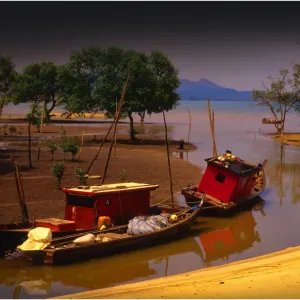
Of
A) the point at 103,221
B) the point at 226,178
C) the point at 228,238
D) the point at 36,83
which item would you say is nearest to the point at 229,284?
the point at 103,221

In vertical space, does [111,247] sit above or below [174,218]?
below

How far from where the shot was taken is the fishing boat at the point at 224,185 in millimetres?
16047

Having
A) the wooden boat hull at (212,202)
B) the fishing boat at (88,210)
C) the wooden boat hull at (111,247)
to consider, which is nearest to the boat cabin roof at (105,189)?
the fishing boat at (88,210)

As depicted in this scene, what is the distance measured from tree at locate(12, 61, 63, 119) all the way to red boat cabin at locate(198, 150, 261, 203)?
4073 centimetres

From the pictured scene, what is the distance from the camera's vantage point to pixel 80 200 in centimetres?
1238

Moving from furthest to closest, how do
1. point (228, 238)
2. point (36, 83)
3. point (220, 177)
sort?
1. point (36, 83)
2. point (220, 177)
3. point (228, 238)

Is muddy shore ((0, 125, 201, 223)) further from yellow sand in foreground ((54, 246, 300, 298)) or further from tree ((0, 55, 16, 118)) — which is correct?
tree ((0, 55, 16, 118))

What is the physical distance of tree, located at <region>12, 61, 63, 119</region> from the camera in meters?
55.5

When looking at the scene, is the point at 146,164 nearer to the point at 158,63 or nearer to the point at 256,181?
the point at 256,181

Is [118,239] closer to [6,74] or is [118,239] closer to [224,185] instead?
[224,185]

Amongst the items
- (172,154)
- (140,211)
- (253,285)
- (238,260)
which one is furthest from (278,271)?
(172,154)

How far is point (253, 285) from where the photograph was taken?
27.5 ft

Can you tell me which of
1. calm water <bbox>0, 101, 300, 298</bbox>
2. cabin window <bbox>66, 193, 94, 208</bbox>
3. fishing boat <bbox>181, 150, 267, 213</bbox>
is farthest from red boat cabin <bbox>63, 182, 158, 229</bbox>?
fishing boat <bbox>181, 150, 267, 213</bbox>

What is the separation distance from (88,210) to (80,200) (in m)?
0.33
